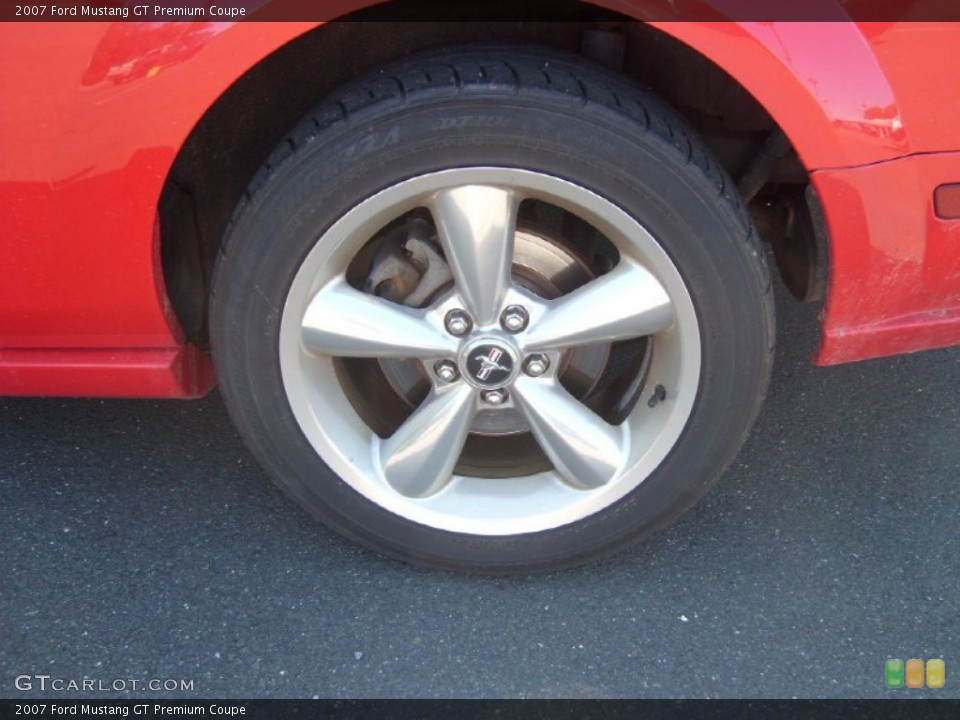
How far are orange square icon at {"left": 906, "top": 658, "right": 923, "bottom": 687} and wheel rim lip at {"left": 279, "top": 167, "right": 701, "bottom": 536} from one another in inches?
23.3

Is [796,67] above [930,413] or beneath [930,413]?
above

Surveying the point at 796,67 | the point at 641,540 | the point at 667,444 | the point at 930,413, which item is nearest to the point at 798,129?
the point at 796,67

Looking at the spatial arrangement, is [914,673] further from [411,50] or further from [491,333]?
[411,50]

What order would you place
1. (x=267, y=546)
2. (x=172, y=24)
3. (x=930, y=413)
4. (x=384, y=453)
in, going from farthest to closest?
(x=930, y=413)
(x=267, y=546)
(x=384, y=453)
(x=172, y=24)

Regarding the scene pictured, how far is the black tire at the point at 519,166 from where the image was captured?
165 cm

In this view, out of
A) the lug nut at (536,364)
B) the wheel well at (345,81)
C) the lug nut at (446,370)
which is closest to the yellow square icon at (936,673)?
the wheel well at (345,81)

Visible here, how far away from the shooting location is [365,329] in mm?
1859

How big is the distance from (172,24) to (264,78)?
1.08 ft

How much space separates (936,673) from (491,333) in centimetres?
103

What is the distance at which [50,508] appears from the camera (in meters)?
2.24

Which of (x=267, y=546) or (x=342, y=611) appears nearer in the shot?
(x=342, y=611)

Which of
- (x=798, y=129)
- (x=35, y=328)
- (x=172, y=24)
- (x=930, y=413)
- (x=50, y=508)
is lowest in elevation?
(x=930, y=413)

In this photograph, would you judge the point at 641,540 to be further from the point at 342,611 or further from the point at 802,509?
the point at 342,611

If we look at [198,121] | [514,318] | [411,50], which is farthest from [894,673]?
[198,121]
